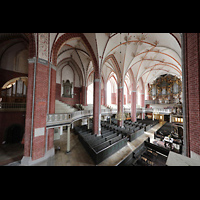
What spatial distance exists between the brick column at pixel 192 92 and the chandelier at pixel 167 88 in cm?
1697

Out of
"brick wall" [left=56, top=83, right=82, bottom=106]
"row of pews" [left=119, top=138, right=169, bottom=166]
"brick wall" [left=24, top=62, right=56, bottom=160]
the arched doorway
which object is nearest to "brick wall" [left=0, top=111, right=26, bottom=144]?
the arched doorway

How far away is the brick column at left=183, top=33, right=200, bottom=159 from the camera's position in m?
2.84

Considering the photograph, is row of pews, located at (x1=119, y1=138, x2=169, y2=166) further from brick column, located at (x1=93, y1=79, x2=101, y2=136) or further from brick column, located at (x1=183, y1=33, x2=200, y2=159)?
brick column, located at (x1=93, y1=79, x2=101, y2=136)

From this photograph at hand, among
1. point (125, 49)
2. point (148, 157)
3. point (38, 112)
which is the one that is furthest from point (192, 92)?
point (125, 49)

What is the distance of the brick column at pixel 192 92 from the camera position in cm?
284

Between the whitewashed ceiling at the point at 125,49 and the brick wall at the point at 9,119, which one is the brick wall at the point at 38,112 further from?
the brick wall at the point at 9,119

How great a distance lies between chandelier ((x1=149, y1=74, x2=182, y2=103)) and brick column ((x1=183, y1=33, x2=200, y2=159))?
1697 cm

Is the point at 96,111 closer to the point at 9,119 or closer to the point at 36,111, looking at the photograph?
the point at 36,111

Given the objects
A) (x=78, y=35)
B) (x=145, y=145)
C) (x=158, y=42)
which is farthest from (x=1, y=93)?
(x=158, y=42)


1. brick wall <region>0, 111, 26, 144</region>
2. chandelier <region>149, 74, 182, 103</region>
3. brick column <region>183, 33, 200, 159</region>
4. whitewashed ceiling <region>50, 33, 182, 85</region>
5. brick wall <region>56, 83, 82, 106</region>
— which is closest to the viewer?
brick column <region>183, 33, 200, 159</region>

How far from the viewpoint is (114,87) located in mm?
21344
